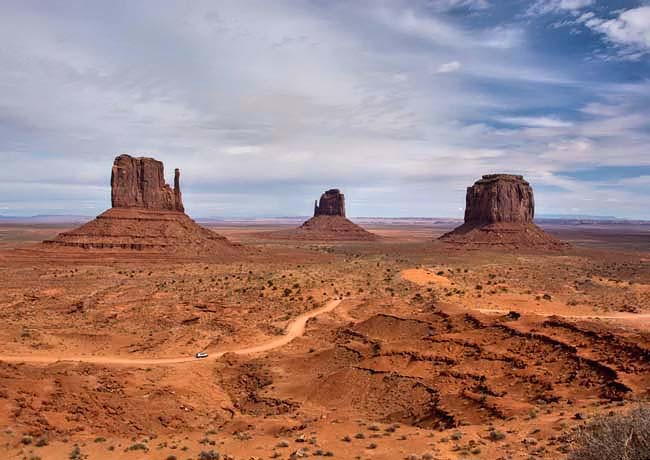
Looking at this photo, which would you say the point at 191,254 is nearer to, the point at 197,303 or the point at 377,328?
the point at 197,303

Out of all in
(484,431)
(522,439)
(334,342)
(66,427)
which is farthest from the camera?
(334,342)

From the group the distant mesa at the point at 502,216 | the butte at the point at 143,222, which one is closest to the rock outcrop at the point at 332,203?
the distant mesa at the point at 502,216

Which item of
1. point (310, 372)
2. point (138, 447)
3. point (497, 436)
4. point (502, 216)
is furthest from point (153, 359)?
point (502, 216)

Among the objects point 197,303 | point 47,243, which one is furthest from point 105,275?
point 47,243

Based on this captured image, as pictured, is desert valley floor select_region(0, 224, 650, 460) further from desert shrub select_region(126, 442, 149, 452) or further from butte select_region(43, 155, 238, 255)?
butte select_region(43, 155, 238, 255)

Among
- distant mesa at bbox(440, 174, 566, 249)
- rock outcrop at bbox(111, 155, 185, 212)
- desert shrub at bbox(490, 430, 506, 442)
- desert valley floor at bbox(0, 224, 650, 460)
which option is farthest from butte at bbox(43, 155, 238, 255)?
desert shrub at bbox(490, 430, 506, 442)

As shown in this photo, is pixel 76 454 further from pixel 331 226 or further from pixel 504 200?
pixel 331 226
